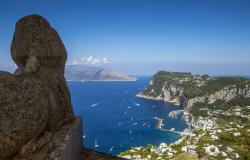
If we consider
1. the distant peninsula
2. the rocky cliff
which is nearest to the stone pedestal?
the distant peninsula

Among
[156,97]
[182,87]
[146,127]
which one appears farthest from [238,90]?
[146,127]

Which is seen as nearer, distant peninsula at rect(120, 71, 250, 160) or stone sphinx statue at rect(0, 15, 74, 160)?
stone sphinx statue at rect(0, 15, 74, 160)

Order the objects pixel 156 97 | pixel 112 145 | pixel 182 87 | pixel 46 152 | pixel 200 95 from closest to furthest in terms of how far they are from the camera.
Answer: pixel 46 152, pixel 112 145, pixel 200 95, pixel 182 87, pixel 156 97

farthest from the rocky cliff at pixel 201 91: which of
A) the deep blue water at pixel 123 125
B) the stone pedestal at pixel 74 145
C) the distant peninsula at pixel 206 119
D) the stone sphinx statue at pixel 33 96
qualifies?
the stone sphinx statue at pixel 33 96

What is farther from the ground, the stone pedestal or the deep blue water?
the stone pedestal

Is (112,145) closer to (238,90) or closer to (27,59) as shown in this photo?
(27,59)

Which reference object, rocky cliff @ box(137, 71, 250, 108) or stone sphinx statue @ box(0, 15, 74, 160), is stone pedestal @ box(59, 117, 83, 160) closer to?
Answer: stone sphinx statue @ box(0, 15, 74, 160)

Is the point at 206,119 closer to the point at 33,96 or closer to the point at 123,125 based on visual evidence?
the point at 123,125

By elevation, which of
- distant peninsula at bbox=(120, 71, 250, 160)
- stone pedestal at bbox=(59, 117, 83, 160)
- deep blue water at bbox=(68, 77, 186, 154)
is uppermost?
stone pedestal at bbox=(59, 117, 83, 160)
